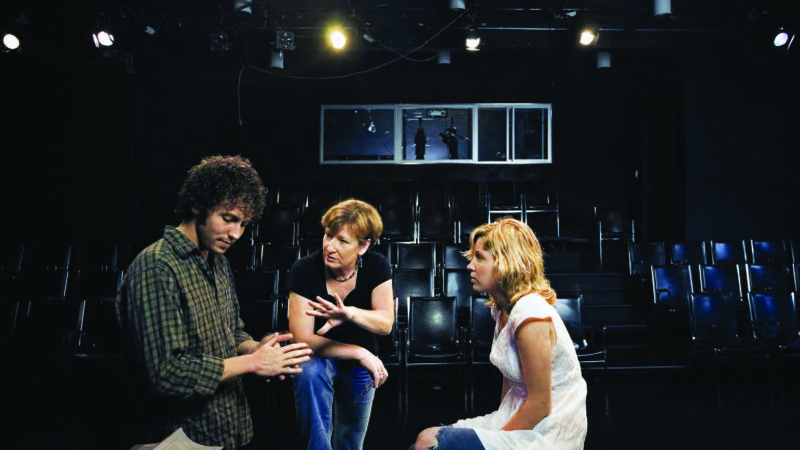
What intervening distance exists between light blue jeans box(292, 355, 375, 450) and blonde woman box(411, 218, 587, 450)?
445 mm

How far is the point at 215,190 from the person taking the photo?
169cm

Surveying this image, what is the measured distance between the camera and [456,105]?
28.3ft

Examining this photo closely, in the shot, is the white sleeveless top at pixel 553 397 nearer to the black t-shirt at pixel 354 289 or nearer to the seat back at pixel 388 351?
the black t-shirt at pixel 354 289

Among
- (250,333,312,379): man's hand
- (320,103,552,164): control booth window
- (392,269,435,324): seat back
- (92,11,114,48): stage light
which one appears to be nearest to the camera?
(250,333,312,379): man's hand

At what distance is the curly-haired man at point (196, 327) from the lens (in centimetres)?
150

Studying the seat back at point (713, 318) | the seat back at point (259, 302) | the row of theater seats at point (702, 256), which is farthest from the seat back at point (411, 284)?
the row of theater seats at point (702, 256)

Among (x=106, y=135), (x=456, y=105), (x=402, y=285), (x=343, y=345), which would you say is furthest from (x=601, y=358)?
(x=106, y=135)

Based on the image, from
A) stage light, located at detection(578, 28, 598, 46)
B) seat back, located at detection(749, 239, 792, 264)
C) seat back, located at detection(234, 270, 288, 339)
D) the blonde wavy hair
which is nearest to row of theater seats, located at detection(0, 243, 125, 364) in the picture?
seat back, located at detection(234, 270, 288, 339)

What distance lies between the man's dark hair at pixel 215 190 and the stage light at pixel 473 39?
5657 millimetres

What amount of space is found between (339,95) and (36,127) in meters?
4.24

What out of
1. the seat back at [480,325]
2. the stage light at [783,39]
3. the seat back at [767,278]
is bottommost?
the seat back at [480,325]

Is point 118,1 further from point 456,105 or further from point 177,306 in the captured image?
point 177,306

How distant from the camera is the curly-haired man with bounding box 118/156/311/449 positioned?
1502 millimetres

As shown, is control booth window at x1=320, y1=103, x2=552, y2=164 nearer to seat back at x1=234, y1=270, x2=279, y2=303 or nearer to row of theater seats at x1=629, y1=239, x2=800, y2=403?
row of theater seats at x1=629, y1=239, x2=800, y2=403
